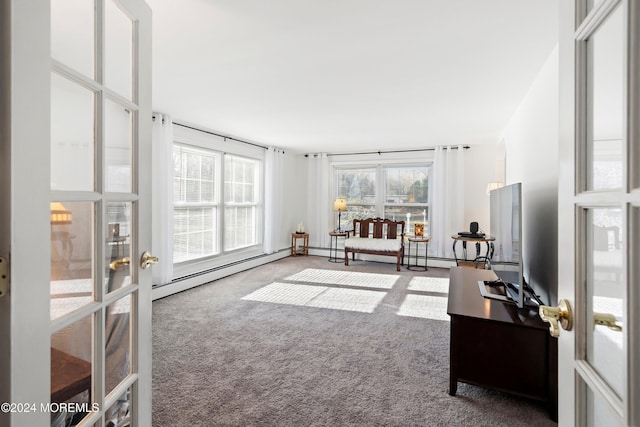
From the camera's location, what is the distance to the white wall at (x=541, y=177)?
225 centimetres

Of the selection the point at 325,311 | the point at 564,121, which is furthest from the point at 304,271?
the point at 564,121

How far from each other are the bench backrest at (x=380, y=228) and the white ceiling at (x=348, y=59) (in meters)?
2.49

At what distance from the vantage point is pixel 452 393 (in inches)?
81.0

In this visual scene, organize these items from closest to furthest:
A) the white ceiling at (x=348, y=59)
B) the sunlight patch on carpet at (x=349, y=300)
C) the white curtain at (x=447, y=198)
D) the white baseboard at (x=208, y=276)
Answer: the white ceiling at (x=348, y=59) → the sunlight patch on carpet at (x=349, y=300) → the white baseboard at (x=208, y=276) → the white curtain at (x=447, y=198)

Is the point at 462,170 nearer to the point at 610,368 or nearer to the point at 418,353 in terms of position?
the point at 418,353

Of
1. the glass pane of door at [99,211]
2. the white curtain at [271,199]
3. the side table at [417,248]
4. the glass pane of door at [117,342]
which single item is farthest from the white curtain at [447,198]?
the glass pane of door at [117,342]

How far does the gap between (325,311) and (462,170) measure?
13.5 feet

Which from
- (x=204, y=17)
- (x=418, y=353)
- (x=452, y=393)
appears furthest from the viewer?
(x=418, y=353)

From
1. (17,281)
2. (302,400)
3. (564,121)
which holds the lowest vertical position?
(302,400)

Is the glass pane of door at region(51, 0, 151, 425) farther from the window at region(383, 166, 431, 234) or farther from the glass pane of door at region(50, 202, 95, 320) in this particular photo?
the window at region(383, 166, 431, 234)

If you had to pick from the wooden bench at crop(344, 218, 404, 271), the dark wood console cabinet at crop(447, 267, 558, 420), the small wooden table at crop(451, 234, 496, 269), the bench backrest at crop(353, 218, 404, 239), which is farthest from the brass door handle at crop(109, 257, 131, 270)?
the bench backrest at crop(353, 218, 404, 239)

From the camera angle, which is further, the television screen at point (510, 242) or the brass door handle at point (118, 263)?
the television screen at point (510, 242)

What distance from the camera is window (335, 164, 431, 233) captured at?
21.6 ft

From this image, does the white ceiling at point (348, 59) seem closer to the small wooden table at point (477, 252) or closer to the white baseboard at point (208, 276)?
the small wooden table at point (477, 252)
